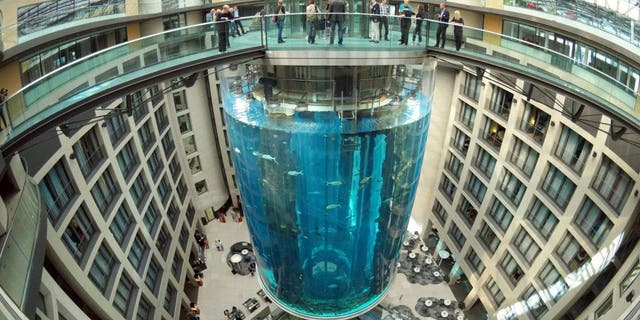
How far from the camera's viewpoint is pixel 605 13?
1725cm

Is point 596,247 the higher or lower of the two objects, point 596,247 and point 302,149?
the lower

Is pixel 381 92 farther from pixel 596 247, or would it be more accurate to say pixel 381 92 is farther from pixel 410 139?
pixel 596 247

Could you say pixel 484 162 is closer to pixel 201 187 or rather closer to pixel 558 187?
pixel 558 187

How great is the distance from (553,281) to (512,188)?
5.50 metres

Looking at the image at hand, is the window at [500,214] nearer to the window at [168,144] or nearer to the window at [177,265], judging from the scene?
the window at [177,265]

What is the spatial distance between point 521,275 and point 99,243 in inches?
845

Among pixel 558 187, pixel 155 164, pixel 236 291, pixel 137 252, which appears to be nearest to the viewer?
pixel 558 187

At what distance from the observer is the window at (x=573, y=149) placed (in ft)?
66.1

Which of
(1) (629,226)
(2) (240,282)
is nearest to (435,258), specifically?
(2) (240,282)

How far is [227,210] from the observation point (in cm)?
3831

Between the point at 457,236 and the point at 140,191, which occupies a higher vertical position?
the point at 140,191

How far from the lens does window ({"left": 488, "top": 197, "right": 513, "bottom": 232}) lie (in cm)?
2612

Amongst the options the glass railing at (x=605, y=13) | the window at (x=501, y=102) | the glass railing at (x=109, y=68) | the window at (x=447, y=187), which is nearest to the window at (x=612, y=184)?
the glass railing at (x=605, y=13)

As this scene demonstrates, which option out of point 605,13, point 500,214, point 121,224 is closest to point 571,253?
point 500,214
